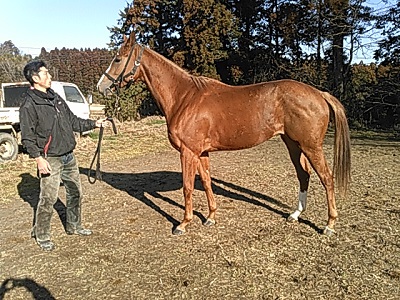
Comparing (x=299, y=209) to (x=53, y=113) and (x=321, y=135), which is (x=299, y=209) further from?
(x=53, y=113)

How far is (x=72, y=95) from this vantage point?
12211 millimetres

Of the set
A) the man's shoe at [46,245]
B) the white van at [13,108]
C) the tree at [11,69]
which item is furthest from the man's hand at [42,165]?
the tree at [11,69]

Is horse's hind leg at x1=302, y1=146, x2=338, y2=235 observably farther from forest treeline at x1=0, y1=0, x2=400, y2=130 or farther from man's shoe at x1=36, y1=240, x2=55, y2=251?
forest treeline at x1=0, y1=0, x2=400, y2=130

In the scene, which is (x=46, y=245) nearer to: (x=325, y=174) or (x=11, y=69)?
(x=325, y=174)

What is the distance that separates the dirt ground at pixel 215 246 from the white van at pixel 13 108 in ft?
9.26

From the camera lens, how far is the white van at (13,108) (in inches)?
355

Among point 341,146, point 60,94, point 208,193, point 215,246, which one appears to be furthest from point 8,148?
point 341,146

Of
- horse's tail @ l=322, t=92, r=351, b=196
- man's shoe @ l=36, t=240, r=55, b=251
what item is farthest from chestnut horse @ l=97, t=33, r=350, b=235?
man's shoe @ l=36, t=240, r=55, b=251

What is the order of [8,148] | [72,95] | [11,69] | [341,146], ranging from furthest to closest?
[11,69]
[72,95]
[8,148]
[341,146]

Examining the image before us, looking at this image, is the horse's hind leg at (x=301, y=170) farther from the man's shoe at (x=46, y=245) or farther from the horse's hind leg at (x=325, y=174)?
the man's shoe at (x=46, y=245)

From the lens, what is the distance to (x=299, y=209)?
4.43 meters

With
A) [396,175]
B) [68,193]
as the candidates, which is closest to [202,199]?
[68,193]

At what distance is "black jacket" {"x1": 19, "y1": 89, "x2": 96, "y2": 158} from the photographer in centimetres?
350

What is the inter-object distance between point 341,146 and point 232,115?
1.31 m
